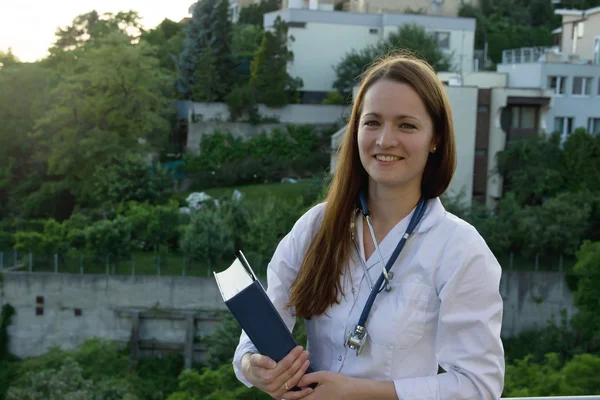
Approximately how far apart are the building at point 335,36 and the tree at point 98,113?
5605 millimetres

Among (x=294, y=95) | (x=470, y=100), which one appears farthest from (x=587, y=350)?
(x=294, y=95)

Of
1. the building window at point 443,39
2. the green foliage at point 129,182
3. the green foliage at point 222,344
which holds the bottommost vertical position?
the green foliage at point 222,344

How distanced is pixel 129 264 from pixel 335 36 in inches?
491

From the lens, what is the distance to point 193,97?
84.1 feet

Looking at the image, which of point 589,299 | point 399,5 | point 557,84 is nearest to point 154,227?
point 589,299

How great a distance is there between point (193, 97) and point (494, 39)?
39.2ft

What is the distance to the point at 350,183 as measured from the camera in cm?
174

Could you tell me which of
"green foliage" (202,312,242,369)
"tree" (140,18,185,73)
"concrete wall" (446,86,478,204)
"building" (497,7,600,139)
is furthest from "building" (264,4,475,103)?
"green foliage" (202,312,242,369)

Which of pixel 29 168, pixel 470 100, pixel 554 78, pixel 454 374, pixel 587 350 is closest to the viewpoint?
pixel 454 374

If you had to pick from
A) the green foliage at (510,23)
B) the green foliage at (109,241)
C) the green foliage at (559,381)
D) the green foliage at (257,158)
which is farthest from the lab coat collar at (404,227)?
the green foliage at (510,23)

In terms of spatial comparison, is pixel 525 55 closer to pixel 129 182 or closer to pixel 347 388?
pixel 129 182

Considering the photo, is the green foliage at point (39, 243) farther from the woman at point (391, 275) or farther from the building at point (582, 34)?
the woman at point (391, 275)

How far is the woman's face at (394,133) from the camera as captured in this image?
1.59 m

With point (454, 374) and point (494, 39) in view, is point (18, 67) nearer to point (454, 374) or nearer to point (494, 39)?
point (494, 39)
